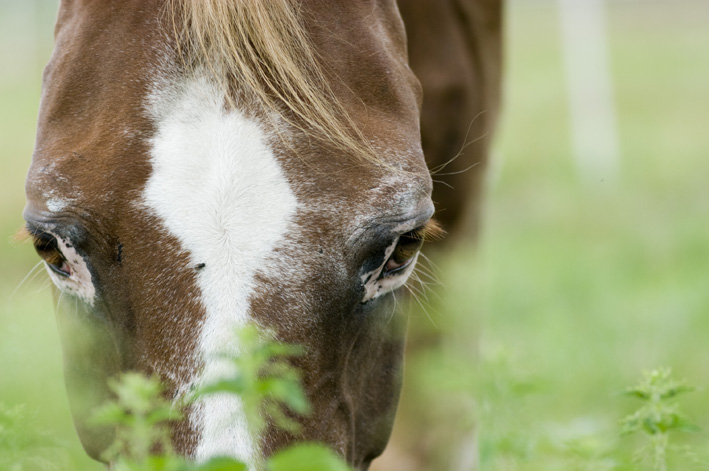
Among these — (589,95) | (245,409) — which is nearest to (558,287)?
(245,409)

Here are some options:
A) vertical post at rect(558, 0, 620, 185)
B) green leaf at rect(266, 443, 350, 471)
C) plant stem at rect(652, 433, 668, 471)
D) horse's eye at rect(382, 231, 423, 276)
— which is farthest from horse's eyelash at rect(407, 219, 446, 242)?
vertical post at rect(558, 0, 620, 185)

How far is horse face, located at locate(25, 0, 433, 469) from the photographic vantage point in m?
1.47

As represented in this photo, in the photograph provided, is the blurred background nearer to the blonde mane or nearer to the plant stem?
the plant stem

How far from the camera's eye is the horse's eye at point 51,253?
1594 millimetres

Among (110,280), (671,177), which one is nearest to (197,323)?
(110,280)

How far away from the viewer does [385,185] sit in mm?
1595

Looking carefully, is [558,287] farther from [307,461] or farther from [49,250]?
[307,461]

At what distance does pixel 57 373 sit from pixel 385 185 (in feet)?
5.31

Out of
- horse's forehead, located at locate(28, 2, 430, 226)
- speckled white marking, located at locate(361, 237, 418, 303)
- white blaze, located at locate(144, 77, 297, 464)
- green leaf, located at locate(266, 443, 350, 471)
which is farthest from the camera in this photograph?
speckled white marking, located at locate(361, 237, 418, 303)

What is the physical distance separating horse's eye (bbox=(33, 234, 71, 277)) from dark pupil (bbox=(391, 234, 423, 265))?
622 mm

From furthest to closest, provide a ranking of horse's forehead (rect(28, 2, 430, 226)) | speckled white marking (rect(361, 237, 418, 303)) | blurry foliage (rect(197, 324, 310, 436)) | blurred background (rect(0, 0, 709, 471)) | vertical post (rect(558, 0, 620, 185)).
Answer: vertical post (rect(558, 0, 620, 185))
blurred background (rect(0, 0, 709, 471))
speckled white marking (rect(361, 237, 418, 303))
horse's forehead (rect(28, 2, 430, 226))
blurry foliage (rect(197, 324, 310, 436))

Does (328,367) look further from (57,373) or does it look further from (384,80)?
(57,373)

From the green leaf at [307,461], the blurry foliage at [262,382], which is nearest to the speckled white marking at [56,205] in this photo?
the blurry foliage at [262,382]

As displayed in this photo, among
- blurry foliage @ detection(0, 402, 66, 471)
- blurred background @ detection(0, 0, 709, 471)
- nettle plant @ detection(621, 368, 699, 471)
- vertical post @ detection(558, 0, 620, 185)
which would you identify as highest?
blurry foliage @ detection(0, 402, 66, 471)
